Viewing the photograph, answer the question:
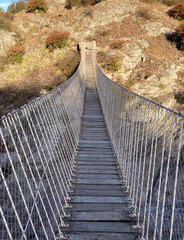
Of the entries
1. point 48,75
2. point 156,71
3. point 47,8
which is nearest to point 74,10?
point 47,8

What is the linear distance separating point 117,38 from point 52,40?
22.5 ft

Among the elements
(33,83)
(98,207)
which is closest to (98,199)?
(98,207)

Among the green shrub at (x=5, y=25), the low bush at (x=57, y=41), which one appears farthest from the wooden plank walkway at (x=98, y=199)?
the green shrub at (x=5, y=25)

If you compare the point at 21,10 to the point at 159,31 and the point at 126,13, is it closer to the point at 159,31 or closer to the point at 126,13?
the point at 126,13

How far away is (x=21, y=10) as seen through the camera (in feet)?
84.5

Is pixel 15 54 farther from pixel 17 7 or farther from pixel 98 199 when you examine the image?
pixel 98 199

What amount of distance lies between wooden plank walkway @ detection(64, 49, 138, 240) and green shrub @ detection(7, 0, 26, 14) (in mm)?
28238

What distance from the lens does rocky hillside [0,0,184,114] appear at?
1311 cm

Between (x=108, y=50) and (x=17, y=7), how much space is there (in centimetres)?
1832

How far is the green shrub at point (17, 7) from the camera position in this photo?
2575 centimetres

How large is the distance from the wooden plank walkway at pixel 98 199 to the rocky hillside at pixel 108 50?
8.31 meters

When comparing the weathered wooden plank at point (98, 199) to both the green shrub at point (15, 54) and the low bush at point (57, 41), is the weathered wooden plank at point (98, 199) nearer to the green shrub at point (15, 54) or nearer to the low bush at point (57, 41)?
the green shrub at point (15, 54)

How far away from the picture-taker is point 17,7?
26.0 metres

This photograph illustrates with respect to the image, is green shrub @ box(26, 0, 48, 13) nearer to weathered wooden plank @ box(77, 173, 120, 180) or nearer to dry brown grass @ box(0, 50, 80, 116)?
dry brown grass @ box(0, 50, 80, 116)
